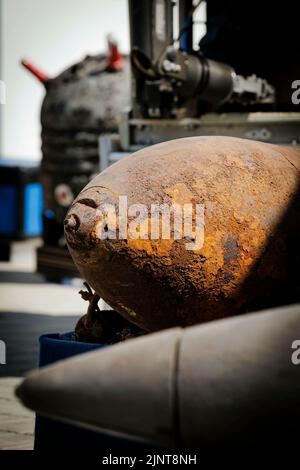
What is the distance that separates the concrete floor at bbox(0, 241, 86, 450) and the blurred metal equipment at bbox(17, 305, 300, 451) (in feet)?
4.35

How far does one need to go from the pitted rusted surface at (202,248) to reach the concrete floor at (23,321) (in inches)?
33.4

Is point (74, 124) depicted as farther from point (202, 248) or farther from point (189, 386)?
point (189, 386)

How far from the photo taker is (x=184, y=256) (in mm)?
2266

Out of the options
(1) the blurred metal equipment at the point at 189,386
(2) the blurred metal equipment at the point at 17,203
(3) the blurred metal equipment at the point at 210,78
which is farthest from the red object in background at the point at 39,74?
(1) the blurred metal equipment at the point at 189,386

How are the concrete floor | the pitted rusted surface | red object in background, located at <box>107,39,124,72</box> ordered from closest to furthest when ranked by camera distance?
the pitted rusted surface → the concrete floor → red object in background, located at <box>107,39,124,72</box>

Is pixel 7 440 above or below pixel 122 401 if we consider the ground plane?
below

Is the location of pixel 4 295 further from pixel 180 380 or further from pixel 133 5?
pixel 180 380

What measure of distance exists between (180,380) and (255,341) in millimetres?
146

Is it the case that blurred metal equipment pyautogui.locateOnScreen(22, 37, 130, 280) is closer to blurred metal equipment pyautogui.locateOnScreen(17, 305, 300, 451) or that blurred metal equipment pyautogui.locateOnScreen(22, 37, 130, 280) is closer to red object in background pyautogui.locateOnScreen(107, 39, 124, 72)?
red object in background pyautogui.locateOnScreen(107, 39, 124, 72)

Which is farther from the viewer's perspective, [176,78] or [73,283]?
[73,283]

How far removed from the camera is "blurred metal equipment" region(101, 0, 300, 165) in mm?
5102

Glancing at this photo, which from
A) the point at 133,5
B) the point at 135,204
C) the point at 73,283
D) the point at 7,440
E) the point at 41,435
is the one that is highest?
the point at 133,5

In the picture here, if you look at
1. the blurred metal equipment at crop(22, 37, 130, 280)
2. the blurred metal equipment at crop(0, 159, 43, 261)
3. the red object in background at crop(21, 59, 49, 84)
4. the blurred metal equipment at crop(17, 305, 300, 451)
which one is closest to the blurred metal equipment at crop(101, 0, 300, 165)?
the blurred metal equipment at crop(22, 37, 130, 280)

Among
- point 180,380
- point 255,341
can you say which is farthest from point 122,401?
point 255,341
